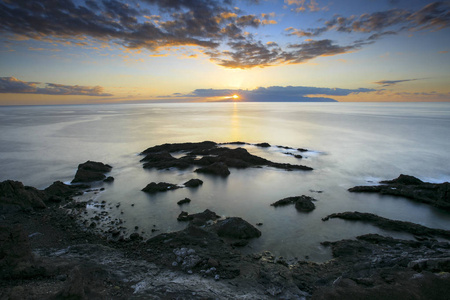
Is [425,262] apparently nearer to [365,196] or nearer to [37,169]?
[365,196]

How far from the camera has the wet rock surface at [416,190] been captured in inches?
782

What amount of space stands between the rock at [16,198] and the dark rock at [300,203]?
19.5m

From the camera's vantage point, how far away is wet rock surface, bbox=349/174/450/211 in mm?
19859

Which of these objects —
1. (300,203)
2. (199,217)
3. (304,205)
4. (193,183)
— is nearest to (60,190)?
(193,183)

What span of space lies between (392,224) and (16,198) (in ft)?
91.2

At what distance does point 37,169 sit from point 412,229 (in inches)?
1645

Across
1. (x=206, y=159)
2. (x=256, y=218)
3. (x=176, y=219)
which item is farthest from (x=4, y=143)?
(x=256, y=218)

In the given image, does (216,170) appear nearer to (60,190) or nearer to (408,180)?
(60,190)

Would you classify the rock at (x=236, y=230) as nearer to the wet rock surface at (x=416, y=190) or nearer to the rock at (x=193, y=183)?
the rock at (x=193, y=183)

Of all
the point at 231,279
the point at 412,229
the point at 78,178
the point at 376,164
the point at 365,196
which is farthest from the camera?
the point at 376,164

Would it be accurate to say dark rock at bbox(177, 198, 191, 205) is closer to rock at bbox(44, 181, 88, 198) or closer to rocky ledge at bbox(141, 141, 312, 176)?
rocky ledge at bbox(141, 141, 312, 176)

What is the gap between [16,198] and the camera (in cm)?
1797

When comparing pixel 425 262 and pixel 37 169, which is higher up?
pixel 425 262

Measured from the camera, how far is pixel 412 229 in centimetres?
1580
